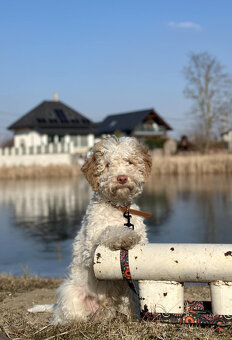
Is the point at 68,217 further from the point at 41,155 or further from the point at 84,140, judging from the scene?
the point at 84,140

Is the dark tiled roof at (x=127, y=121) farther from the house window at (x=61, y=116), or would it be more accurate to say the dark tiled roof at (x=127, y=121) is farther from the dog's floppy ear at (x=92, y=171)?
the dog's floppy ear at (x=92, y=171)

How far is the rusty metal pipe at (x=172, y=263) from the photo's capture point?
4008 mm

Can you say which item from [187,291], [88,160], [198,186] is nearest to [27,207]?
[198,186]

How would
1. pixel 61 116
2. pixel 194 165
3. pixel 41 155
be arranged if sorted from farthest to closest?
pixel 61 116, pixel 41 155, pixel 194 165

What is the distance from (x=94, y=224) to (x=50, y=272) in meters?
7.04

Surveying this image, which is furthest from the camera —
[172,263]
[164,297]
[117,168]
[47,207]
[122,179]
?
[47,207]

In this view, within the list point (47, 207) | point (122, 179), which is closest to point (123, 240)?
point (122, 179)

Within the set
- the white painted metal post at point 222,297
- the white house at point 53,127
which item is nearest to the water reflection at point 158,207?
the white painted metal post at point 222,297

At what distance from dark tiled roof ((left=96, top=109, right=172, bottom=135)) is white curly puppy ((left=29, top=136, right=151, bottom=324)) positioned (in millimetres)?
69250

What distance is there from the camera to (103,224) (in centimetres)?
456

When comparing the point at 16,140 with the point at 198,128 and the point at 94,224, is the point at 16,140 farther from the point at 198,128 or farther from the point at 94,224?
the point at 94,224

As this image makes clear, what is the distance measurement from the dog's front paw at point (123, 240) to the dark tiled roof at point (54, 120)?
66.3 m

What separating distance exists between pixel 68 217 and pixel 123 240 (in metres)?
17.2

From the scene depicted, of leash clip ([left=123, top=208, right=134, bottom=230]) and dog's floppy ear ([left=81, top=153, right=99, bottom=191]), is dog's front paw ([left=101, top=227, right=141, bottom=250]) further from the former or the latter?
dog's floppy ear ([left=81, top=153, right=99, bottom=191])
